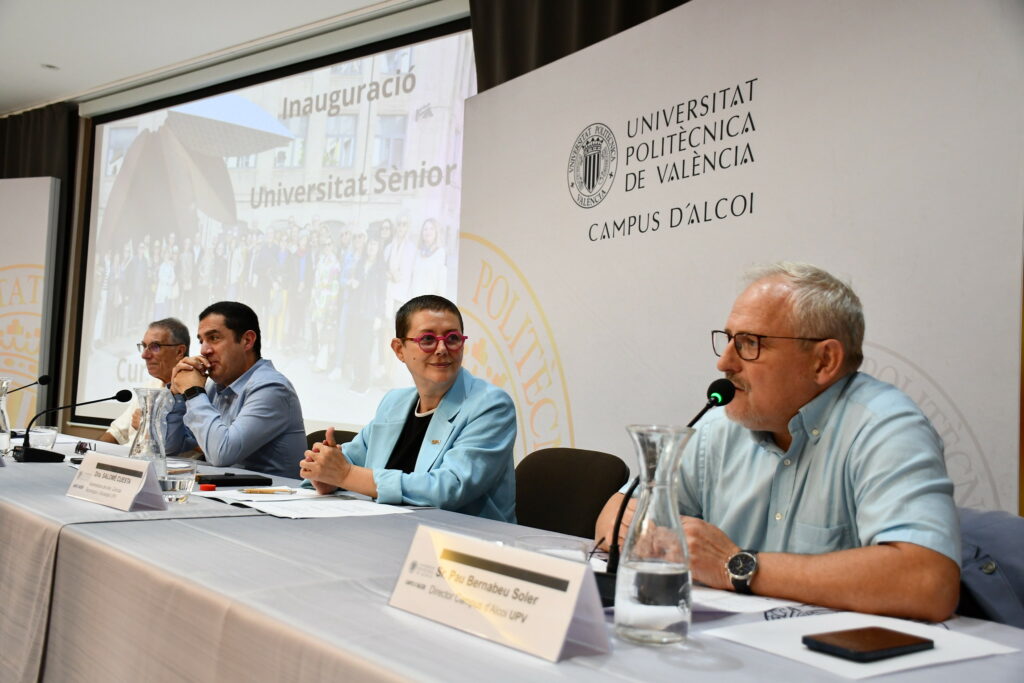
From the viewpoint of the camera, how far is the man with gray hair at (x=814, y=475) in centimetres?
116

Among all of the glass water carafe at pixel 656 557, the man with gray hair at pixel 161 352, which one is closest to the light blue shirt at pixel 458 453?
the glass water carafe at pixel 656 557

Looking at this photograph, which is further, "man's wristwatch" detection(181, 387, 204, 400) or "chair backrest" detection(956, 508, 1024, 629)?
"man's wristwatch" detection(181, 387, 204, 400)

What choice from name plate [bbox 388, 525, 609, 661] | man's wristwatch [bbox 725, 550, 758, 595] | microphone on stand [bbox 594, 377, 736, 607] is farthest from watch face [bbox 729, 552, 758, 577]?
name plate [bbox 388, 525, 609, 661]

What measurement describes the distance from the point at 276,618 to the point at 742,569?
636 mm

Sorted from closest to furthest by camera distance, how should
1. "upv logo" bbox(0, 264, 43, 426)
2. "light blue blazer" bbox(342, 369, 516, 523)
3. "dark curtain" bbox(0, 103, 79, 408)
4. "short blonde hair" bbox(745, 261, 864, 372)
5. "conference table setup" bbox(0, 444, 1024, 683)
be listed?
"conference table setup" bbox(0, 444, 1024, 683)
"short blonde hair" bbox(745, 261, 864, 372)
"light blue blazer" bbox(342, 369, 516, 523)
"upv logo" bbox(0, 264, 43, 426)
"dark curtain" bbox(0, 103, 79, 408)

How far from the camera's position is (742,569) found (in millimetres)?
1212

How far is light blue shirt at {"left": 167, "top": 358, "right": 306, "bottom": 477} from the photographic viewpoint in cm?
283

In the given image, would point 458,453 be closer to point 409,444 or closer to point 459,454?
point 459,454

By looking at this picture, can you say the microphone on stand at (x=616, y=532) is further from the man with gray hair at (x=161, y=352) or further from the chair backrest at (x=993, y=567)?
the man with gray hair at (x=161, y=352)

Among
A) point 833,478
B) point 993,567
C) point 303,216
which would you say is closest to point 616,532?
point 833,478

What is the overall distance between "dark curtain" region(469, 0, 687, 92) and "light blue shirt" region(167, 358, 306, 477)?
69.2 inches

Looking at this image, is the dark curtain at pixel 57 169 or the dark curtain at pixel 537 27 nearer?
the dark curtain at pixel 537 27

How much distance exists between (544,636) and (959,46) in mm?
1830

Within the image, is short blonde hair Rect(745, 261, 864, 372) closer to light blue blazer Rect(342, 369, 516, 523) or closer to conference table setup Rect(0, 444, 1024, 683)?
conference table setup Rect(0, 444, 1024, 683)
